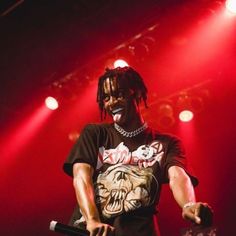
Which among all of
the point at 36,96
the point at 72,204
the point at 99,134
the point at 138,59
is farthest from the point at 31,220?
the point at 99,134

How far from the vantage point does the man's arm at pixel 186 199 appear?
157 centimetres

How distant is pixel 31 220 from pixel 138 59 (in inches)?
101

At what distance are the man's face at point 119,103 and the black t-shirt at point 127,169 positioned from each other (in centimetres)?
7

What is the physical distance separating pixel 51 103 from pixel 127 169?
3.82 m

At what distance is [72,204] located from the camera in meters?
5.83

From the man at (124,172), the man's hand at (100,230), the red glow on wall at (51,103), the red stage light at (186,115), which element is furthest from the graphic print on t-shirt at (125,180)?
the red glow on wall at (51,103)

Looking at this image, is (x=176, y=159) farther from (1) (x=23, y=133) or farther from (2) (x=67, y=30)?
(1) (x=23, y=133)

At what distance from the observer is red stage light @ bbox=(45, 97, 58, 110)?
18.2 feet

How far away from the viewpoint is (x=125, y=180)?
1.86 meters

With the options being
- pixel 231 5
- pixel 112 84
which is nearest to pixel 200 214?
A: pixel 112 84

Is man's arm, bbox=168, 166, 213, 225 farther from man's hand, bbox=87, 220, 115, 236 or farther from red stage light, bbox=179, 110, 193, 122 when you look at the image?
red stage light, bbox=179, 110, 193, 122

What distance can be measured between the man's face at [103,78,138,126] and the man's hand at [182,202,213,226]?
2.12ft

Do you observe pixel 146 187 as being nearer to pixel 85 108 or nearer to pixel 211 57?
pixel 211 57

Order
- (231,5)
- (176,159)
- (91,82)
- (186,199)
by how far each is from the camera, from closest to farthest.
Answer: (186,199) < (176,159) < (231,5) < (91,82)
